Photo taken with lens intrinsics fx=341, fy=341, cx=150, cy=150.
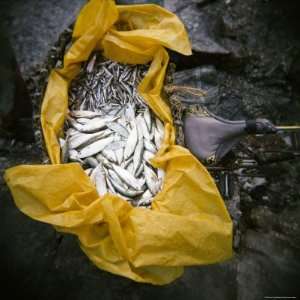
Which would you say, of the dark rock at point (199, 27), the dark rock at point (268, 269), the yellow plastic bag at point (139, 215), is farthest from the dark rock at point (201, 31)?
the dark rock at point (268, 269)

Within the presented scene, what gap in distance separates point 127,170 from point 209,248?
0.63m

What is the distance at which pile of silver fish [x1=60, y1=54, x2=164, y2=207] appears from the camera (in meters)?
1.82

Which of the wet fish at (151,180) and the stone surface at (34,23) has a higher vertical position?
the stone surface at (34,23)

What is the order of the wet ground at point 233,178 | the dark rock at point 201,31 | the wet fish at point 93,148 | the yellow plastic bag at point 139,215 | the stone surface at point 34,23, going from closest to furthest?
1. the yellow plastic bag at point 139,215
2. the wet ground at point 233,178
3. the wet fish at point 93,148
4. the dark rock at point 201,31
5. the stone surface at point 34,23

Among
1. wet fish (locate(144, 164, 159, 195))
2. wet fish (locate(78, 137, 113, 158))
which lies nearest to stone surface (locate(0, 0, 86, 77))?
wet fish (locate(78, 137, 113, 158))

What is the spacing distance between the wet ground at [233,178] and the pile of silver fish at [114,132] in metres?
0.44

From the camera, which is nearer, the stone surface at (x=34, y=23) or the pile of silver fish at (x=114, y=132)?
the pile of silver fish at (x=114, y=132)

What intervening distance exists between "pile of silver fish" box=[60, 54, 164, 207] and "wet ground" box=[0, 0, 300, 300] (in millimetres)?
435

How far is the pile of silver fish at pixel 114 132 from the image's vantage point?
5.97 feet

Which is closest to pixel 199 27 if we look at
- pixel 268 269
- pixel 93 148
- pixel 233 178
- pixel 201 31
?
pixel 201 31

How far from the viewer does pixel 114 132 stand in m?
2.03

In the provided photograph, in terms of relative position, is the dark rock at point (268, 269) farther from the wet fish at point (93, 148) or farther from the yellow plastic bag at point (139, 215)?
the wet fish at point (93, 148)

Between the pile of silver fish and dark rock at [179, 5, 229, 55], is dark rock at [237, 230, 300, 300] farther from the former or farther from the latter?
dark rock at [179, 5, 229, 55]

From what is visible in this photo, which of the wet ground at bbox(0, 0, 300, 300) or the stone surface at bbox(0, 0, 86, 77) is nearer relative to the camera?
the wet ground at bbox(0, 0, 300, 300)
